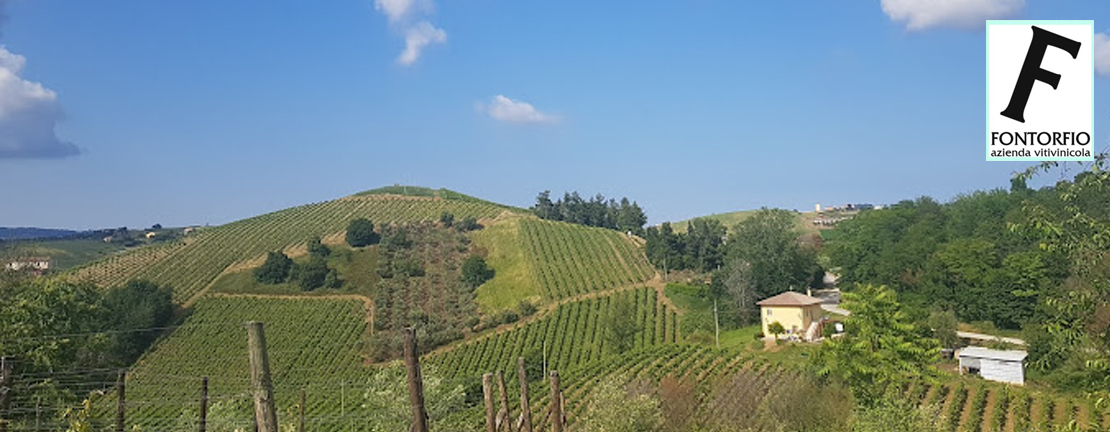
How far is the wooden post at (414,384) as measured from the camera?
9633 millimetres

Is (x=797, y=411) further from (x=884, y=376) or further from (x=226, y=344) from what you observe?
(x=226, y=344)

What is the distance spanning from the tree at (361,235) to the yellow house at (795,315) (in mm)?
57727

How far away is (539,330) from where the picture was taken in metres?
66.9

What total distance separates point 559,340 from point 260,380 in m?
56.6

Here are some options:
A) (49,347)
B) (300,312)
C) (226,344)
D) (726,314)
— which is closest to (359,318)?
(300,312)

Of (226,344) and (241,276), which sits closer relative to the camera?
(226,344)

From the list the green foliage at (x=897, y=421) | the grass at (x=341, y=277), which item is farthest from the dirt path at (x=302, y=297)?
the green foliage at (x=897, y=421)

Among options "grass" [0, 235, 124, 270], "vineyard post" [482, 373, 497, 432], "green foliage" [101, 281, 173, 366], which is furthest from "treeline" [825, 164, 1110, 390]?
"grass" [0, 235, 124, 270]

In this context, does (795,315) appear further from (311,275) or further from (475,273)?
(311,275)

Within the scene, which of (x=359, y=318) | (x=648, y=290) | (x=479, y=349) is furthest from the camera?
(x=648, y=290)

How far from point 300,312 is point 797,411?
191 ft

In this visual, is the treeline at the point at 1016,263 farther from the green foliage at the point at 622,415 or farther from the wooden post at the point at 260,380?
the green foliage at the point at 622,415

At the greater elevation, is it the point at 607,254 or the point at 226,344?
the point at 607,254

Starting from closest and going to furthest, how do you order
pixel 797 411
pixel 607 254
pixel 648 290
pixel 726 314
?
1. pixel 797 411
2. pixel 726 314
3. pixel 648 290
4. pixel 607 254
